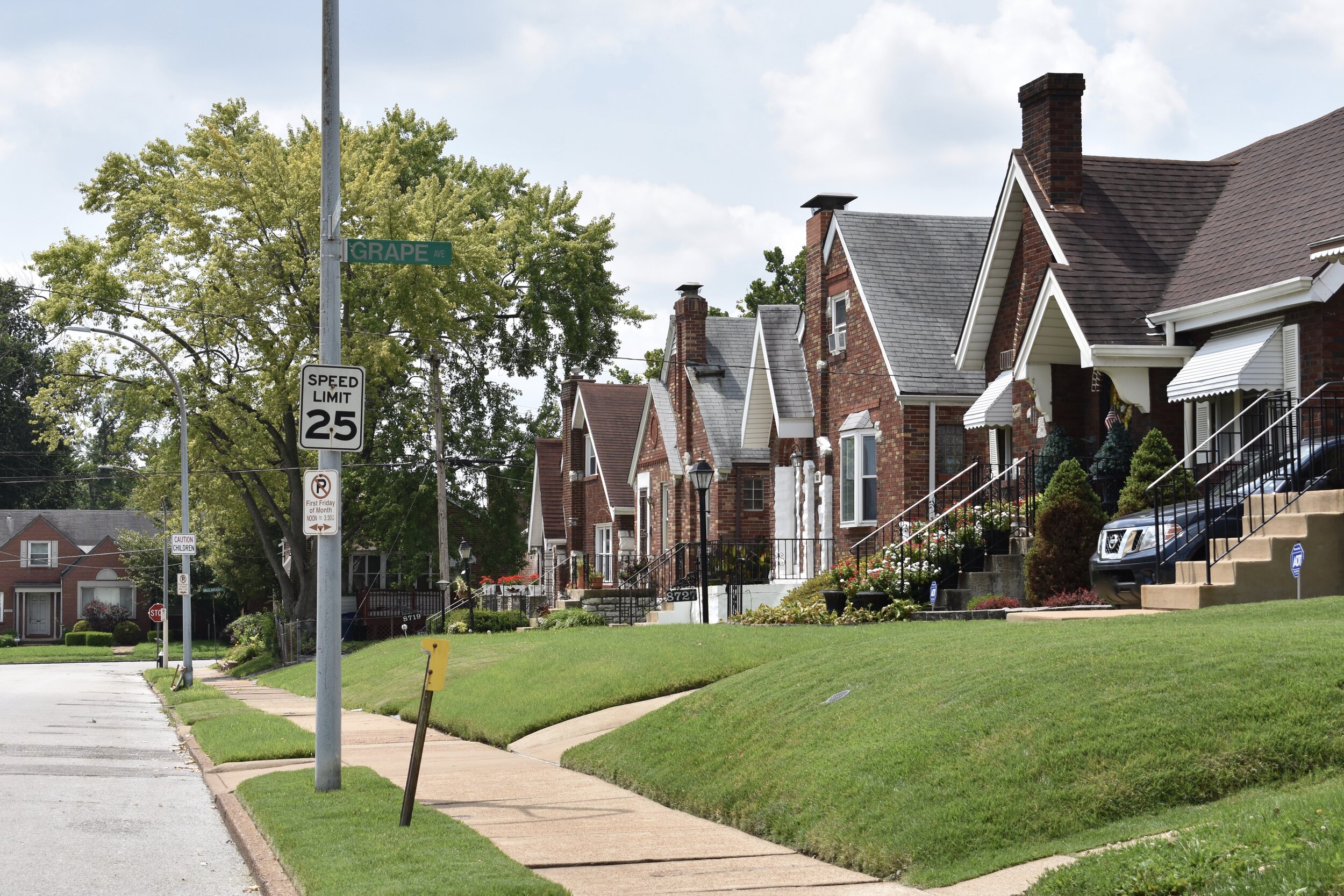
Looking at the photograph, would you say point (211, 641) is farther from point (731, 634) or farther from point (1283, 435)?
A: point (1283, 435)

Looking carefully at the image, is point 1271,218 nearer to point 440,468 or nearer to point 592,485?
point 440,468

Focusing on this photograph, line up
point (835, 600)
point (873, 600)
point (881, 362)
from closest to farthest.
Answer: point (873, 600)
point (835, 600)
point (881, 362)

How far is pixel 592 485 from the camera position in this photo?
49.7m

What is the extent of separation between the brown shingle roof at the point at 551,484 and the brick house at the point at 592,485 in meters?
0.04

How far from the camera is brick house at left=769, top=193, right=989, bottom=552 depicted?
27.4 meters

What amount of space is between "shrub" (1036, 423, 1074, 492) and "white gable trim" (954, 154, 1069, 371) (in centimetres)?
318

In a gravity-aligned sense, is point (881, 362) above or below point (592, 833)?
above

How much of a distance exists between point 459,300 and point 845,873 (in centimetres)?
3410

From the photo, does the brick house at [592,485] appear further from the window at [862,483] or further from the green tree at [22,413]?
the green tree at [22,413]

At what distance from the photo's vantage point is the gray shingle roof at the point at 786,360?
→ 31953mm

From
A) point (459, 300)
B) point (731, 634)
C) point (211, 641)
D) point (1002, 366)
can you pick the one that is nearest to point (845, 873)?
point (731, 634)

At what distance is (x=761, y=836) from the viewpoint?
977cm

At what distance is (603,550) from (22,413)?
187 ft

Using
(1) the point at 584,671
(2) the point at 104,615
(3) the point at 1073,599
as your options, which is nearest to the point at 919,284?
(3) the point at 1073,599
